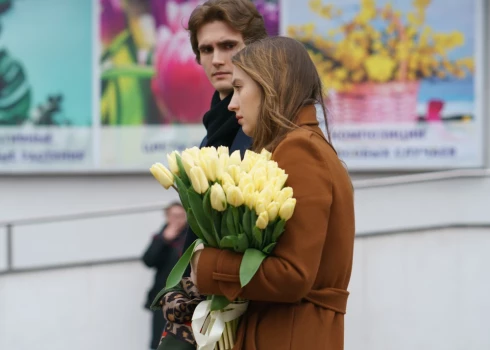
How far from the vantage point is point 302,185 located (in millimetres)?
2791

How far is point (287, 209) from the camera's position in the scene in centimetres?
272

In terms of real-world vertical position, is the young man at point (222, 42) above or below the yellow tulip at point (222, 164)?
above

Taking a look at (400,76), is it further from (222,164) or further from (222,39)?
(222,164)

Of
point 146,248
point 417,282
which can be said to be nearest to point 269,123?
point 417,282

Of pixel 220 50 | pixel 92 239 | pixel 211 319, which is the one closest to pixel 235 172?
pixel 211 319

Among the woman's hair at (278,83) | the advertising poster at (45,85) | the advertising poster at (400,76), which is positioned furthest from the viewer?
the advertising poster at (45,85)

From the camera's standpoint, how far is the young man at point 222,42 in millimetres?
3441

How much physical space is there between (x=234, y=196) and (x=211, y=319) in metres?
0.39

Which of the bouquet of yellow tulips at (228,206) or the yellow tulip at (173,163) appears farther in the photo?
the yellow tulip at (173,163)

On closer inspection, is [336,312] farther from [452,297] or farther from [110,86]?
[110,86]

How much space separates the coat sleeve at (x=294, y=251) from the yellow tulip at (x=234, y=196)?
144 millimetres

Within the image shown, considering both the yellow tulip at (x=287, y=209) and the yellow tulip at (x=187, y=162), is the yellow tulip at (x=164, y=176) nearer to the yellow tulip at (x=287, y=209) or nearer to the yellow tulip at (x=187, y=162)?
the yellow tulip at (x=187, y=162)

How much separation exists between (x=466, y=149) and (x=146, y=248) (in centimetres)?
314

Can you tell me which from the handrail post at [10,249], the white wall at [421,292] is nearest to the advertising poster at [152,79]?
the handrail post at [10,249]
